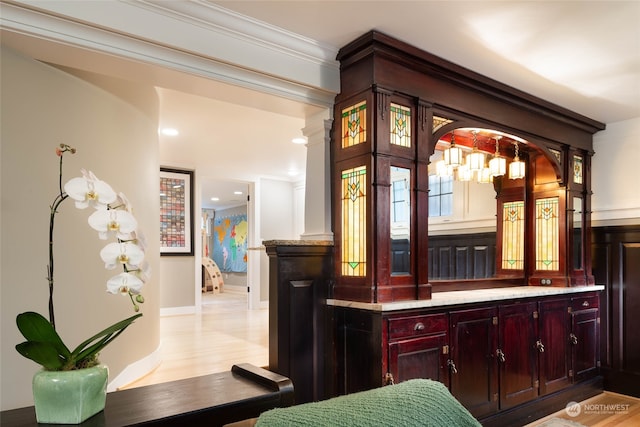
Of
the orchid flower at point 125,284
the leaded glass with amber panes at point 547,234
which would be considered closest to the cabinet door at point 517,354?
the leaded glass with amber panes at point 547,234

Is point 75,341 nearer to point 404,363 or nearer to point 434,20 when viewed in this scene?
point 404,363

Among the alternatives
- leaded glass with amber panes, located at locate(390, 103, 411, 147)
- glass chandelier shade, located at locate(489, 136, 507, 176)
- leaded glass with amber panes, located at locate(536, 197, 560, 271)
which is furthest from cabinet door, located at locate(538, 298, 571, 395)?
leaded glass with amber panes, located at locate(390, 103, 411, 147)

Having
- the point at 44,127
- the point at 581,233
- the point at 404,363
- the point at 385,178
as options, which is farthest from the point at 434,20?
the point at 581,233

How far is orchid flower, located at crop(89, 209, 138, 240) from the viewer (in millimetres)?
1142

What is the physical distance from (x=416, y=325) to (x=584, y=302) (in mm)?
2184

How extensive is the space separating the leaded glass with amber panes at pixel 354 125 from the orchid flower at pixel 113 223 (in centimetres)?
158

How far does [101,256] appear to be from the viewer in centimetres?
113

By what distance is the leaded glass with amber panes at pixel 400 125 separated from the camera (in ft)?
8.25

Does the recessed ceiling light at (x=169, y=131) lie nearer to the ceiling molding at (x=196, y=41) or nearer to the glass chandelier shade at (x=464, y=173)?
the ceiling molding at (x=196, y=41)

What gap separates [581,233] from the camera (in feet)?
12.8

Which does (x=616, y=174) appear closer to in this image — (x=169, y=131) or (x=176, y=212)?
(x=169, y=131)

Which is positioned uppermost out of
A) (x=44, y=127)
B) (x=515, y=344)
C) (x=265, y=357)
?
(x=44, y=127)

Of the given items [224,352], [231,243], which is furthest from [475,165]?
[231,243]

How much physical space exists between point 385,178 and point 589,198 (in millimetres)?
2637
